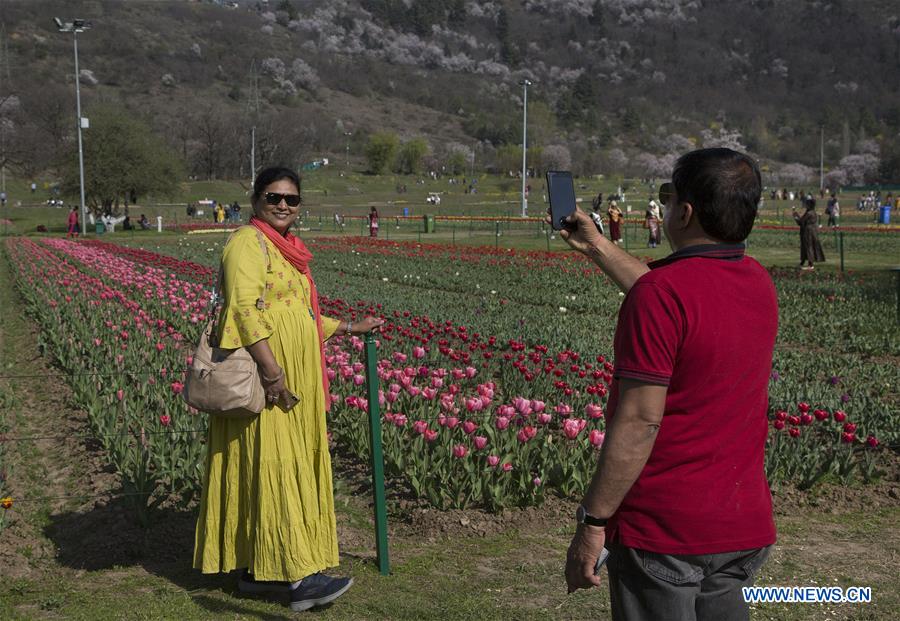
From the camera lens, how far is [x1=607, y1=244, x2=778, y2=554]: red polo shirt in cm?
245

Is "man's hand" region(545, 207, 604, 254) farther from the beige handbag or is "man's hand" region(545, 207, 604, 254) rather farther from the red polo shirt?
the beige handbag

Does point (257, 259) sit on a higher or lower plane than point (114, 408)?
higher

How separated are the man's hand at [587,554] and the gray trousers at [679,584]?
0.20 ft

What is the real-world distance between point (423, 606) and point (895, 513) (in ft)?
10.4

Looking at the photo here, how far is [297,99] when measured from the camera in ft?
589

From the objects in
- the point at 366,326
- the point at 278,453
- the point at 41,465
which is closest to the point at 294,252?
the point at 366,326

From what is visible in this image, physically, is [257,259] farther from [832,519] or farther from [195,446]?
[832,519]

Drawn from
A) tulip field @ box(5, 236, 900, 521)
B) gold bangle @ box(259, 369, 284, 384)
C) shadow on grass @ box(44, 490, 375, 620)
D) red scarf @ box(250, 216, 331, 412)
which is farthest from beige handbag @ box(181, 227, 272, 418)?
tulip field @ box(5, 236, 900, 521)

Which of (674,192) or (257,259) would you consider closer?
(674,192)

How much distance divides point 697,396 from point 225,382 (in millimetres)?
2119

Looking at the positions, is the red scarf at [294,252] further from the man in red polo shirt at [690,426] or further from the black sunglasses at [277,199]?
the man in red polo shirt at [690,426]

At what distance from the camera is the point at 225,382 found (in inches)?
156

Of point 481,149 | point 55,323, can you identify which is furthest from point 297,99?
point 55,323

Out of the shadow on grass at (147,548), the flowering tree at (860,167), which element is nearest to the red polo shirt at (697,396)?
the shadow on grass at (147,548)
